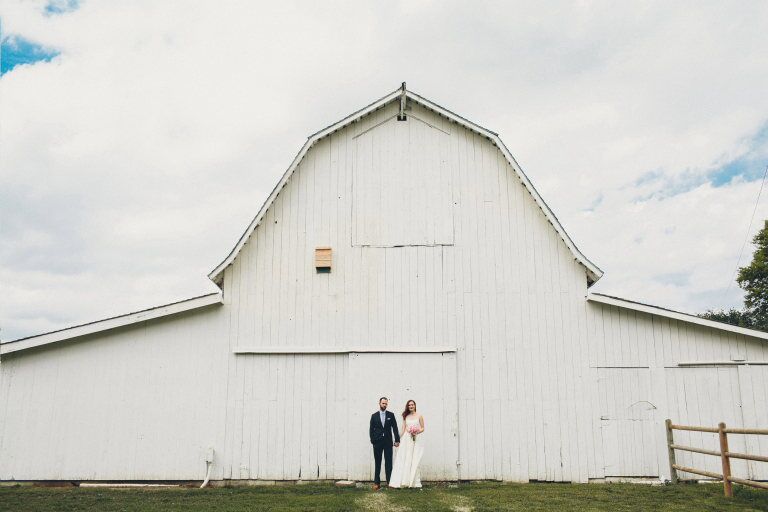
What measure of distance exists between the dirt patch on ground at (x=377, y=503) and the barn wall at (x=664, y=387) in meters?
4.97

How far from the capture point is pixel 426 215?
44.0 feet

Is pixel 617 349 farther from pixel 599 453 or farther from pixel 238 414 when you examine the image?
pixel 238 414

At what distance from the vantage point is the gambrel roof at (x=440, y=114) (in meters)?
13.0

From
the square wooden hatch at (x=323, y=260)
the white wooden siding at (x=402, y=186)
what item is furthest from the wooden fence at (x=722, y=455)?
the square wooden hatch at (x=323, y=260)

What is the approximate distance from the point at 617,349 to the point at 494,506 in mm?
4951

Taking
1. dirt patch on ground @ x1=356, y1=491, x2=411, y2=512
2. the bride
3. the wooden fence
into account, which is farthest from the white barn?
dirt patch on ground @ x1=356, y1=491, x2=411, y2=512

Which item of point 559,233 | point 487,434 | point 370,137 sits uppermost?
point 370,137

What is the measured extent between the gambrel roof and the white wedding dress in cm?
507

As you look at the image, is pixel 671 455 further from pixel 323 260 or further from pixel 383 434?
pixel 323 260

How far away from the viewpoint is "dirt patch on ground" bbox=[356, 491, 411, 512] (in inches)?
368

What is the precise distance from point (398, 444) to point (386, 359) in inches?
69.4

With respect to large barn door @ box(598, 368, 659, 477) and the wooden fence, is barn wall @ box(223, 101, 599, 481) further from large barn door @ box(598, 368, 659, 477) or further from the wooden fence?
the wooden fence

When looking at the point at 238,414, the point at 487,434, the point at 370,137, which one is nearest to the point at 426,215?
the point at 370,137

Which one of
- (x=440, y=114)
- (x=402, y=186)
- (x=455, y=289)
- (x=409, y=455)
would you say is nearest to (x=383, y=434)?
(x=409, y=455)
